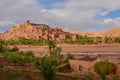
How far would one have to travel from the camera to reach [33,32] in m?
159

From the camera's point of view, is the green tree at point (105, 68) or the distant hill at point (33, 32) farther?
the distant hill at point (33, 32)

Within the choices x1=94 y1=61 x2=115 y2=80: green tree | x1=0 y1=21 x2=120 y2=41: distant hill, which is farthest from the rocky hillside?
x1=94 y1=61 x2=115 y2=80: green tree

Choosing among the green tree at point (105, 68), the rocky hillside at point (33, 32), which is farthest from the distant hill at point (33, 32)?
the green tree at point (105, 68)

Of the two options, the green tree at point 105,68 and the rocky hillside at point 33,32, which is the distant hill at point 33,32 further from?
the green tree at point 105,68

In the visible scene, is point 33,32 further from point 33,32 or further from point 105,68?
point 105,68

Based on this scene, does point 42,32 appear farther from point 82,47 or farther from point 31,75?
point 31,75

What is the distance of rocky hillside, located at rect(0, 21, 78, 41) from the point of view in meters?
156

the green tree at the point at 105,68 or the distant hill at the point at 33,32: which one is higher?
the distant hill at the point at 33,32

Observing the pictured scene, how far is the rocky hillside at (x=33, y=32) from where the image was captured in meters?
156

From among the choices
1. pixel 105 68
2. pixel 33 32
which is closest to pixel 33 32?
pixel 33 32

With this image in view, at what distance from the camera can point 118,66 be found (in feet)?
133

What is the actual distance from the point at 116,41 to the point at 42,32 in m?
47.4

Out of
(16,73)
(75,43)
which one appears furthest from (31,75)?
(75,43)

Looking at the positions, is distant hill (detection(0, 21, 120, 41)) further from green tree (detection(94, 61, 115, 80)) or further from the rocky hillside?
green tree (detection(94, 61, 115, 80))
